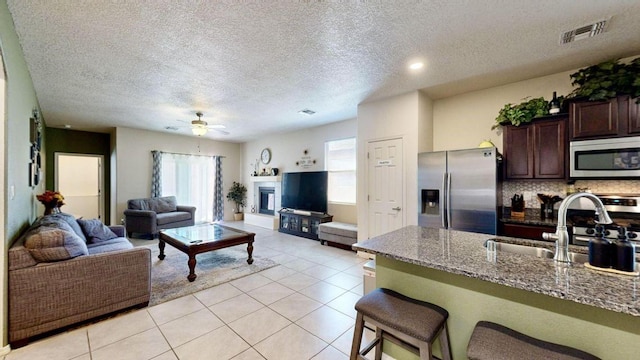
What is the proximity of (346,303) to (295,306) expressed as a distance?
0.57 meters

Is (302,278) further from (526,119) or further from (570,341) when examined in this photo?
(526,119)

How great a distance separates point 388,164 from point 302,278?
2167 mm

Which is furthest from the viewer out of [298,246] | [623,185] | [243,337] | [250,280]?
[298,246]

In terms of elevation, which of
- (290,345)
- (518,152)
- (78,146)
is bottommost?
(290,345)

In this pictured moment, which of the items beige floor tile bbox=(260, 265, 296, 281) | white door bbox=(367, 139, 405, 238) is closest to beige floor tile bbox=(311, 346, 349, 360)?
beige floor tile bbox=(260, 265, 296, 281)

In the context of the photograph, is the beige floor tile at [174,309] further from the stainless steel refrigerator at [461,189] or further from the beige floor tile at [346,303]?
the stainless steel refrigerator at [461,189]

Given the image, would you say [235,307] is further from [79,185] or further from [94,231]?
[79,185]

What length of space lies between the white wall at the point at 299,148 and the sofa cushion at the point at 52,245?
4.29 meters

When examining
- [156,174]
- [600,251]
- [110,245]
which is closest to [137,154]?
[156,174]

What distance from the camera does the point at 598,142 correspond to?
2.61 m

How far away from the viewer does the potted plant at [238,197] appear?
8.12m

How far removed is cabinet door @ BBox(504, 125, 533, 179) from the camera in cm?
308

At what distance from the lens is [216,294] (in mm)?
2994

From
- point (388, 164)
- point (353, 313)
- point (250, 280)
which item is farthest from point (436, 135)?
point (250, 280)
